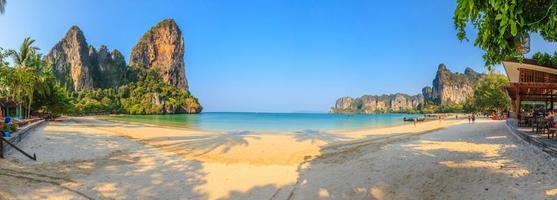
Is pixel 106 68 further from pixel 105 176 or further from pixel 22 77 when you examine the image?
pixel 105 176

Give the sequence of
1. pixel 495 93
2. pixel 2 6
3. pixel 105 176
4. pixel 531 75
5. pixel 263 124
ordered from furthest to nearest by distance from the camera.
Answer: pixel 263 124, pixel 495 93, pixel 2 6, pixel 531 75, pixel 105 176

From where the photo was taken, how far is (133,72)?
168m

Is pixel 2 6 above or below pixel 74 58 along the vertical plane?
below

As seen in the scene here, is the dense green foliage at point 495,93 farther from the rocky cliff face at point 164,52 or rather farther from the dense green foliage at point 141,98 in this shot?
the rocky cliff face at point 164,52

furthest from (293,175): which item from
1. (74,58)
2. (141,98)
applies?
(74,58)

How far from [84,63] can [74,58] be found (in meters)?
6.60

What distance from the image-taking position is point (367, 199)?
7074mm

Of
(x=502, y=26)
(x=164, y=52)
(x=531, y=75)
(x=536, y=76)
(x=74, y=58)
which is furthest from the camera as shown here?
(x=164, y=52)

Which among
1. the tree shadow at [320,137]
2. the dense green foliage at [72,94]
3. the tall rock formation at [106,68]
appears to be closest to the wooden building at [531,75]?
the tree shadow at [320,137]

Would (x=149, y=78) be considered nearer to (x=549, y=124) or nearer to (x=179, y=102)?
(x=179, y=102)

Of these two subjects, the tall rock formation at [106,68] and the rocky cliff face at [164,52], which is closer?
the tall rock formation at [106,68]

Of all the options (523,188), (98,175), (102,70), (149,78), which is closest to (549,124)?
(523,188)

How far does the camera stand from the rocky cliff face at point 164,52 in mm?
178000

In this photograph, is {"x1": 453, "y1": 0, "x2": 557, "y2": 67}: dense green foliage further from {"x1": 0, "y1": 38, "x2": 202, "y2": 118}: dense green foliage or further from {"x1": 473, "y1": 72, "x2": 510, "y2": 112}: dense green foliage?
{"x1": 473, "y1": 72, "x2": 510, "y2": 112}: dense green foliage
